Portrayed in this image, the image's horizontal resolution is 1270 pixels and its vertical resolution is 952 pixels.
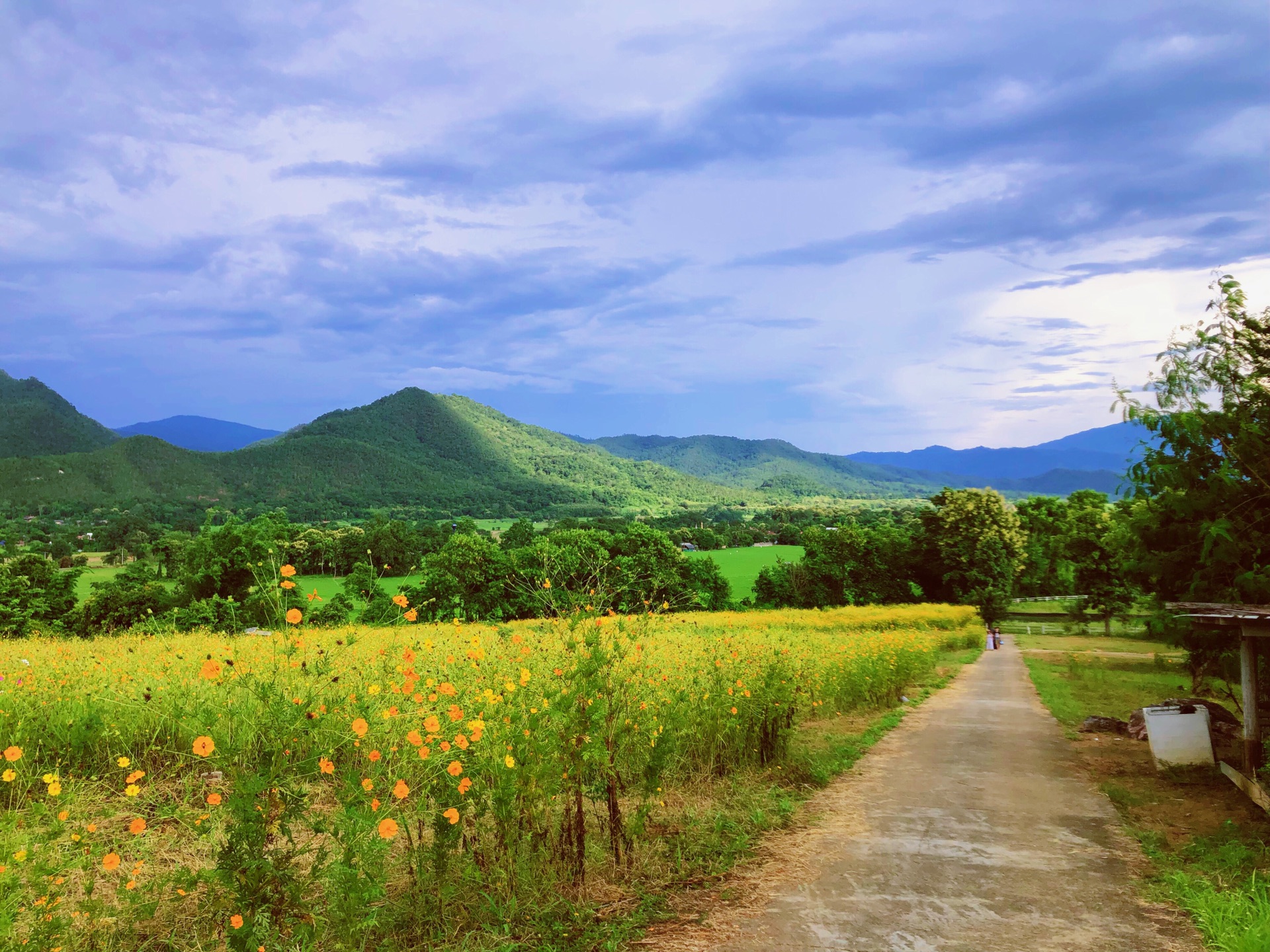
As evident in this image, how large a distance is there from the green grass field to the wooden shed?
176ft

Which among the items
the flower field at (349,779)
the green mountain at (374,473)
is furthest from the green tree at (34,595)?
the green mountain at (374,473)

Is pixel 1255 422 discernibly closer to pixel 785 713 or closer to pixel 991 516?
pixel 785 713

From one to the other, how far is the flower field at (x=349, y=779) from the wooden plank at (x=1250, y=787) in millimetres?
4566

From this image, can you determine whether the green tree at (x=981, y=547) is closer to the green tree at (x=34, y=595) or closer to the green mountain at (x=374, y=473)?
the green tree at (x=34, y=595)

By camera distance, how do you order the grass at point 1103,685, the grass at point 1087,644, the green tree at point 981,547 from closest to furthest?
the grass at point 1103,685 → the grass at point 1087,644 → the green tree at point 981,547

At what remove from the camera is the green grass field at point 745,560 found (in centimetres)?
6531

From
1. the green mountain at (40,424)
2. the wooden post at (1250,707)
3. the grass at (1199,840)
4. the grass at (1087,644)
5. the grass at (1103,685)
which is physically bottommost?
the grass at (1087,644)

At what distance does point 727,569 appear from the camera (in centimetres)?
7319

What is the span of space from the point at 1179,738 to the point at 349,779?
10.1 meters

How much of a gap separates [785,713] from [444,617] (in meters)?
38.5

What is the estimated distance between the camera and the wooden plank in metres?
7.03

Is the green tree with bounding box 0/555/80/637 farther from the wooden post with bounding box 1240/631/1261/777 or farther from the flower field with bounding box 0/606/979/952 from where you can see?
the wooden post with bounding box 1240/631/1261/777

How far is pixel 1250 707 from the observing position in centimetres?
816

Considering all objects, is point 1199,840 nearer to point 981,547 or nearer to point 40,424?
point 981,547
